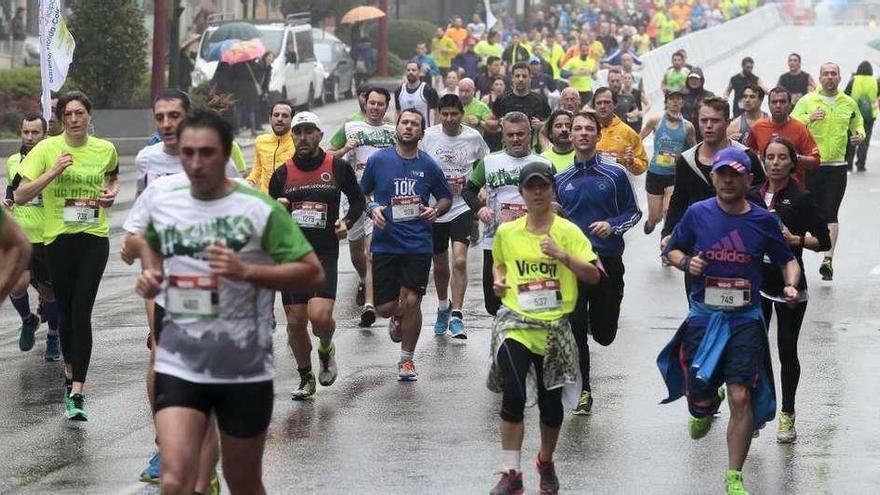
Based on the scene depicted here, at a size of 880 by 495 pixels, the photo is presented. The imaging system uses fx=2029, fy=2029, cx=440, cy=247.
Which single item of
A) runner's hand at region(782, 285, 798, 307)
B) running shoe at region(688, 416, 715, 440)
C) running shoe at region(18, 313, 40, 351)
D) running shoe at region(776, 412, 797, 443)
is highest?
runner's hand at region(782, 285, 798, 307)

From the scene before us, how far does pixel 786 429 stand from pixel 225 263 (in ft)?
14.8

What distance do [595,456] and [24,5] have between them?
1516 inches

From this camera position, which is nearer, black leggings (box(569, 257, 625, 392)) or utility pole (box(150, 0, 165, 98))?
black leggings (box(569, 257, 625, 392))

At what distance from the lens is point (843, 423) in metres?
10.9

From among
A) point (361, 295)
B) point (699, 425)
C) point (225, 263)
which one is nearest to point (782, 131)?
point (361, 295)

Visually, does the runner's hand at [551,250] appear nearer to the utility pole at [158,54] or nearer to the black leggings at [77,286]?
the black leggings at [77,286]

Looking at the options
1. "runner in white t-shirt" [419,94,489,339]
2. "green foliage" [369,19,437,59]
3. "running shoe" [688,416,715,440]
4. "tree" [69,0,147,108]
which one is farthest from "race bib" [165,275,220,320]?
"green foliage" [369,19,437,59]

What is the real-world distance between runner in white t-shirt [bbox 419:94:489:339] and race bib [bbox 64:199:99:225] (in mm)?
3568

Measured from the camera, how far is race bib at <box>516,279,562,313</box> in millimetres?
9031

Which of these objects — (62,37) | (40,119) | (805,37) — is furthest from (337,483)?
(805,37)

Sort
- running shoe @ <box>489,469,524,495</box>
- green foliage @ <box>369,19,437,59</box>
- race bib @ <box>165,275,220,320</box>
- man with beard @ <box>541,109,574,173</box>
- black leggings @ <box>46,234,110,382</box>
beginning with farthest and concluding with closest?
green foliage @ <box>369,19,437,59</box>, man with beard @ <box>541,109,574,173</box>, black leggings @ <box>46,234,110,382</box>, running shoe @ <box>489,469,524,495</box>, race bib @ <box>165,275,220,320</box>

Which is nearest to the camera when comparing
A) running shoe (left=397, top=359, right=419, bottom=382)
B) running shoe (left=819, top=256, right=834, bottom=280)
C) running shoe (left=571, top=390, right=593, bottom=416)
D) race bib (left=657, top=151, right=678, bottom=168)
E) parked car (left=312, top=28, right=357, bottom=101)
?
running shoe (left=571, top=390, right=593, bottom=416)

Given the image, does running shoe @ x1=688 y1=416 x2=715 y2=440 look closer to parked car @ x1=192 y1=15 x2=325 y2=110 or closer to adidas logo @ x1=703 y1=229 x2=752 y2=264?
adidas logo @ x1=703 y1=229 x2=752 y2=264

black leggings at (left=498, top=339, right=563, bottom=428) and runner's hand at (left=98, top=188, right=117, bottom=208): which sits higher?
runner's hand at (left=98, top=188, right=117, bottom=208)
